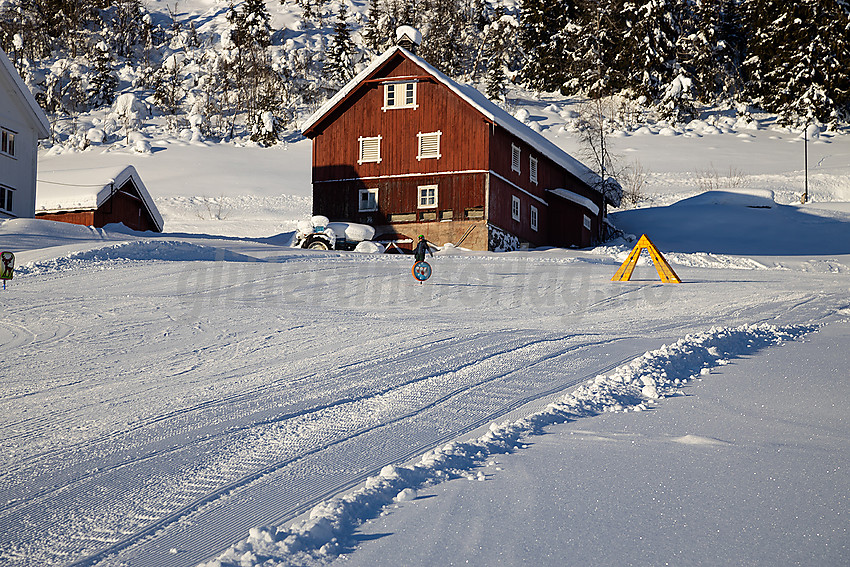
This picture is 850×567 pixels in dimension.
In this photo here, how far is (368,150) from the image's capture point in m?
31.5

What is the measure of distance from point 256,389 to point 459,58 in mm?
78584

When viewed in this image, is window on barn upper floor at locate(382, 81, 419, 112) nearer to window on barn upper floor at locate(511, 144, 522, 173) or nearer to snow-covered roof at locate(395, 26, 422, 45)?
snow-covered roof at locate(395, 26, 422, 45)

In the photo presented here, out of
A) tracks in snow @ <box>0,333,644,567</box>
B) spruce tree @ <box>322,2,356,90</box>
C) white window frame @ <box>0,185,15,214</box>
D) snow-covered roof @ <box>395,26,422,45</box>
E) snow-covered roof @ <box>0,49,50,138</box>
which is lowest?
tracks in snow @ <box>0,333,644,567</box>

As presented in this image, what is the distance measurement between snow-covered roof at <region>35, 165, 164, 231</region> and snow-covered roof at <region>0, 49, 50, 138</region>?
2.76 meters

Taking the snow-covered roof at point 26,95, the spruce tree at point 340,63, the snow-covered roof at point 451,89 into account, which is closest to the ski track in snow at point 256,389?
the snow-covered roof at point 451,89

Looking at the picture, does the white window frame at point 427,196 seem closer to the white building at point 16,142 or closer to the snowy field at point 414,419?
the snowy field at point 414,419

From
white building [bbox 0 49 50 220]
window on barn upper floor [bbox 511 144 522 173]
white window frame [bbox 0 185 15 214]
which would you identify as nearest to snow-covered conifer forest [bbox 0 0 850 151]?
window on barn upper floor [bbox 511 144 522 173]

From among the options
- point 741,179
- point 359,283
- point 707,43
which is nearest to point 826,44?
point 707,43

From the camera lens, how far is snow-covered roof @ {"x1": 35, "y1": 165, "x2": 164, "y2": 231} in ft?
107

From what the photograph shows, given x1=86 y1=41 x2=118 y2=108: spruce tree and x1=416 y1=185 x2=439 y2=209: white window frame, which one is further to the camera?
x1=86 y1=41 x2=118 y2=108: spruce tree

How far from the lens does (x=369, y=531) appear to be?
4.54m

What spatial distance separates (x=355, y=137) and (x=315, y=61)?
200 feet

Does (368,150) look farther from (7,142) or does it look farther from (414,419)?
(414,419)

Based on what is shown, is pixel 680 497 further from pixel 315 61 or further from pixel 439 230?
pixel 315 61
